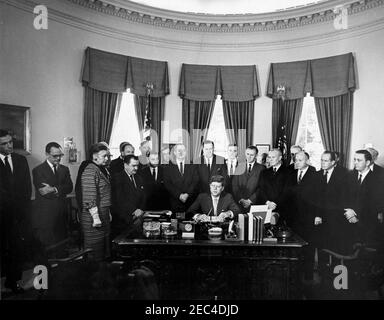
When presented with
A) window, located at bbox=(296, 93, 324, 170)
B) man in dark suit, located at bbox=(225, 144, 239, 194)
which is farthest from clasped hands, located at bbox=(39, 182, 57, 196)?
window, located at bbox=(296, 93, 324, 170)

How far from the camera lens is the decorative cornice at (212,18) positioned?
11.4 ft

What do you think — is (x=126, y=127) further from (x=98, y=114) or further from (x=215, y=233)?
(x=215, y=233)

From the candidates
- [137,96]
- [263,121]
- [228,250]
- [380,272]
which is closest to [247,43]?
[263,121]

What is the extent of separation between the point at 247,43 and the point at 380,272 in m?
2.92

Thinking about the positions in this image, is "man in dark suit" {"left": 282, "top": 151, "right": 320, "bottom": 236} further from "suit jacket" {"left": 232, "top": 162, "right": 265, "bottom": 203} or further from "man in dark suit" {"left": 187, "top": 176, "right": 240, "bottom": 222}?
"man in dark suit" {"left": 187, "top": 176, "right": 240, "bottom": 222}

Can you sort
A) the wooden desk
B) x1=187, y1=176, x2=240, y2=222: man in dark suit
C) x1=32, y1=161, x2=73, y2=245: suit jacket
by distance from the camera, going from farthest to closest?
x1=187, y1=176, x2=240, y2=222: man in dark suit < x1=32, y1=161, x2=73, y2=245: suit jacket < the wooden desk

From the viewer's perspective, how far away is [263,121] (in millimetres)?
3686

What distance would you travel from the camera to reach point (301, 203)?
3602 millimetres

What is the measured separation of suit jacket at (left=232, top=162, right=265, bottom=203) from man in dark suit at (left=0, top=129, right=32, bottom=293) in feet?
7.81

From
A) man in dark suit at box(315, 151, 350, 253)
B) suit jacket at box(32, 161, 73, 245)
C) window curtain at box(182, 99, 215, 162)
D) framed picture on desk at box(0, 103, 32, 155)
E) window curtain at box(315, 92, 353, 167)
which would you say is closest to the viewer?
framed picture on desk at box(0, 103, 32, 155)

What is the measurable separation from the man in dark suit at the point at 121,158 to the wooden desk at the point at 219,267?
1.00 meters

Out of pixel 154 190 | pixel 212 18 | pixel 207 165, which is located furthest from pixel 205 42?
pixel 154 190

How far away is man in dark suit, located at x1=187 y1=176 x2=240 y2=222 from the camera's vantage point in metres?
3.55
